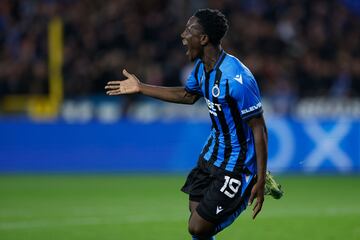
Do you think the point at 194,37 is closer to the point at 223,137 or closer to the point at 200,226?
the point at 223,137

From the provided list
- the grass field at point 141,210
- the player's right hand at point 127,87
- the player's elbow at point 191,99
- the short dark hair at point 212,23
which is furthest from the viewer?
the grass field at point 141,210

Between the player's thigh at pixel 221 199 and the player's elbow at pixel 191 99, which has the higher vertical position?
the player's elbow at pixel 191 99

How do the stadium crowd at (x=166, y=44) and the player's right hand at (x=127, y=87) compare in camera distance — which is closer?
the player's right hand at (x=127, y=87)

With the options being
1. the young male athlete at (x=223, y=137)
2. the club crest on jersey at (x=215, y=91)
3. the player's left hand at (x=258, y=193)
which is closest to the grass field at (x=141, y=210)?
the young male athlete at (x=223, y=137)

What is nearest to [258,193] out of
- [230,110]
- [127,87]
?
[230,110]

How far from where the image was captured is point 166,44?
61.0ft

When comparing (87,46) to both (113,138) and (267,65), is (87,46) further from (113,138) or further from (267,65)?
(267,65)

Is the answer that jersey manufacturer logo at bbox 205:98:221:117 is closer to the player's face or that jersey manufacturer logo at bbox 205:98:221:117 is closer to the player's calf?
the player's face

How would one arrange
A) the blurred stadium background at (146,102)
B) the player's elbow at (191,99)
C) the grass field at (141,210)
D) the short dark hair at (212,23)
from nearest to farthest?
the short dark hair at (212,23)
the player's elbow at (191,99)
the grass field at (141,210)
the blurred stadium background at (146,102)

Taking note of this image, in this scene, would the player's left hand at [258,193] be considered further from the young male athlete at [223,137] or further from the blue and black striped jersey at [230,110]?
the blue and black striped jersey at [230,110]

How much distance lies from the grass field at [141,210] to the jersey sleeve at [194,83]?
2.62 metres

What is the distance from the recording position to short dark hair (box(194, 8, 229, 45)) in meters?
6.36

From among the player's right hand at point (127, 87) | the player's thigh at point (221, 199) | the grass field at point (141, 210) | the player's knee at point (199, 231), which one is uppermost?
the player's right hand at point (127, 87)

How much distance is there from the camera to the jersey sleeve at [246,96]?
625 centimetres
